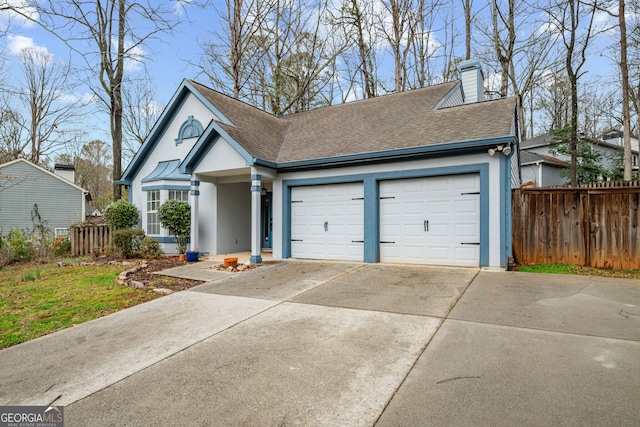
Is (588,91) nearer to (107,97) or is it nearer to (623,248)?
(623,248)

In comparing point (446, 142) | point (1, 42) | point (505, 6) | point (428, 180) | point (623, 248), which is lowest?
point (623, 248)

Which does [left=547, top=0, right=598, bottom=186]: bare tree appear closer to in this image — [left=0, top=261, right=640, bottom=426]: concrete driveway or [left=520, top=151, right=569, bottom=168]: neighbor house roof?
[left=520, top=151, right=569, bottom=168]: neighbor house roof

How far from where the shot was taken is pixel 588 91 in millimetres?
21094

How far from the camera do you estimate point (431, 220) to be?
838cm

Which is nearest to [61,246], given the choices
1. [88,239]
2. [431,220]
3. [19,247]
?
[88,239]

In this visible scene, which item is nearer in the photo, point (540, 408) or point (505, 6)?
point (540, 408)

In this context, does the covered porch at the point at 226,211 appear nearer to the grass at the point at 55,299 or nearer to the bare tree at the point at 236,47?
the grass at the point at 55,299

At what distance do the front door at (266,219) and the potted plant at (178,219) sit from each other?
2.64 metres

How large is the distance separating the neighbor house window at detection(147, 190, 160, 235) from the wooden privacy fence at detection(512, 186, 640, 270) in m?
11.1

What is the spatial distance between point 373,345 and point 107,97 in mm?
17795

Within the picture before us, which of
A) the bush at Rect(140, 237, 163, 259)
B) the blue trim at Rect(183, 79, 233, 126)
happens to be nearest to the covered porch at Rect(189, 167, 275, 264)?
the bush at Rect(140, 237, 163, 259)

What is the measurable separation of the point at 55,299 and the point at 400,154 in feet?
25.5

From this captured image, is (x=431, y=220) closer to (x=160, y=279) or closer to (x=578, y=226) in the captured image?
(x=578, y=226)

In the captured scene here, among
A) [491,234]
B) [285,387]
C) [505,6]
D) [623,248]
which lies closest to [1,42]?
[285,387]
